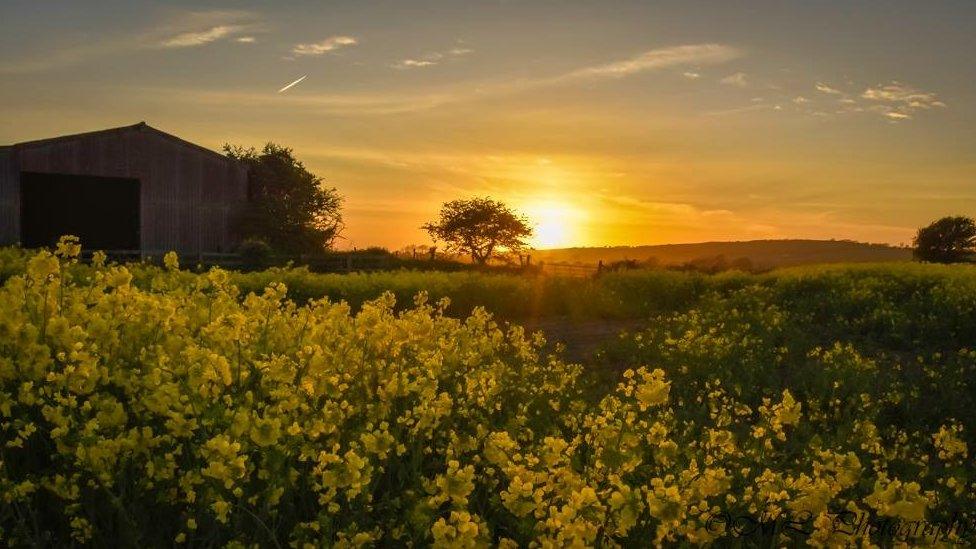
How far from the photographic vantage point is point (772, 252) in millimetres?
77562

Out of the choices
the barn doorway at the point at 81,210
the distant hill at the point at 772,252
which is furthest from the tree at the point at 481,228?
the barn doorway at the point at 81,210

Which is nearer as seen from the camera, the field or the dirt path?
the field

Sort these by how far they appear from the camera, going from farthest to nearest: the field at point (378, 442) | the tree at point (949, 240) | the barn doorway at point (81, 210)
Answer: the tree at point (949, 240) < the barn doorway at point (81, 210) < the field at point (378, 442)

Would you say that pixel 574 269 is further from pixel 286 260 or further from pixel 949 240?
pixel 949 240

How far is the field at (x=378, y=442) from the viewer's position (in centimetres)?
363

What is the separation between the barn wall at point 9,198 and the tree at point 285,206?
8.64 meters

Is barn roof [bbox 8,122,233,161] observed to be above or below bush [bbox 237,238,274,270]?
above

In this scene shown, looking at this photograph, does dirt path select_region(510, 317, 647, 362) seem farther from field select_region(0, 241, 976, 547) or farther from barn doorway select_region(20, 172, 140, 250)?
barn doorway select_region(20, 172, 140, 250)

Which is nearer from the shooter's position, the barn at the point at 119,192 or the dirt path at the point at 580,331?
the dirt path at the point at 580,331

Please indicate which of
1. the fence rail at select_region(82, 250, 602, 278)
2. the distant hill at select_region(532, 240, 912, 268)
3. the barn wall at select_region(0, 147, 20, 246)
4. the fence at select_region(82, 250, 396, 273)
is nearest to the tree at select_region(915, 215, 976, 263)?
the distant hill at select_region(532, 240, 912, 268)

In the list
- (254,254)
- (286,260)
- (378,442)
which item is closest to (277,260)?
(286,260)

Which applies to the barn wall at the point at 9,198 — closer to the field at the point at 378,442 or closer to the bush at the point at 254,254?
the bush at the point at 254,254

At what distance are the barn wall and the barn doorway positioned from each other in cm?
28

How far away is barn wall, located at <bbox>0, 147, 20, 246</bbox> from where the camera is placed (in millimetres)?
30281
